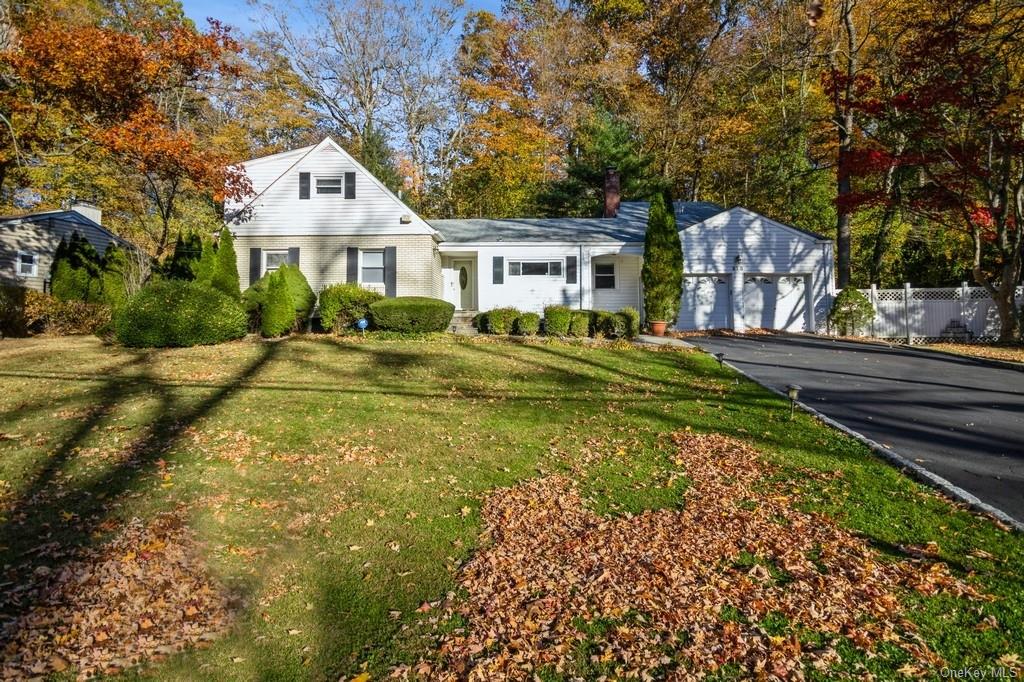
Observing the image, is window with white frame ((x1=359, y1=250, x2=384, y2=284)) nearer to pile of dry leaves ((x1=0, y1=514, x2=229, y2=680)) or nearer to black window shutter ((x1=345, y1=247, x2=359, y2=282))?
black window shutter ((x1=345, y1=247, x2=359, y2=282))

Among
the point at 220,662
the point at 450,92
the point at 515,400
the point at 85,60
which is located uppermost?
the point at 450,92

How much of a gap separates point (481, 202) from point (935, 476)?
1095 inches

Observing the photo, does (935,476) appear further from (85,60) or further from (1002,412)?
(85,60)

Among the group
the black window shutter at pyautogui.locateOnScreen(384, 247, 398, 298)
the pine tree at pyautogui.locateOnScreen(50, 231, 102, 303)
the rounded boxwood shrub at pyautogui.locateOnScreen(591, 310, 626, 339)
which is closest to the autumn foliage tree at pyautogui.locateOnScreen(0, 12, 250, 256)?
the pine tree at pyautogui.locateOnScreen(50, 231, 102, 303)

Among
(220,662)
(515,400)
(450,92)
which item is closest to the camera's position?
(220,662)

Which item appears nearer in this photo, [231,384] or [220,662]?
[220,662]

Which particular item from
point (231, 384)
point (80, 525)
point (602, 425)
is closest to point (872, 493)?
point (602, 425)

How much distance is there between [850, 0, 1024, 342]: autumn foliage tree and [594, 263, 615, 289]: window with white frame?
25.5ft

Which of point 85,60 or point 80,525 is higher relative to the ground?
point 85,60

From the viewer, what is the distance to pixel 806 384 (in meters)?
9.51

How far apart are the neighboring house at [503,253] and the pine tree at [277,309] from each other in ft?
13.9

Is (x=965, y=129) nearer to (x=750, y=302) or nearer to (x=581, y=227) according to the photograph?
(x=750, y=302)

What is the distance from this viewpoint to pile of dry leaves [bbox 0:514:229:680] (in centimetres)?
283

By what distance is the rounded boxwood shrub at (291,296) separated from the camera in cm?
1390
